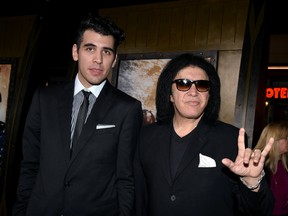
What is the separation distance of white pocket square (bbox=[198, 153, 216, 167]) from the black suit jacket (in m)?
0.43

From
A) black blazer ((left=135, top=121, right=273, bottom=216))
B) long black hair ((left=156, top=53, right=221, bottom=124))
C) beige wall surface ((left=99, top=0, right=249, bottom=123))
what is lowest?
black blazer ((left=135, top=121, right=273, bottom=216))

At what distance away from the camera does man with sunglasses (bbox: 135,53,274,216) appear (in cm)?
160

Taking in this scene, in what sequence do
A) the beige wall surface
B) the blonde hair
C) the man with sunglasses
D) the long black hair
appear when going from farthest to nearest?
the blonde hair
the beige wall surface
the long black hair
the man with sunglasses

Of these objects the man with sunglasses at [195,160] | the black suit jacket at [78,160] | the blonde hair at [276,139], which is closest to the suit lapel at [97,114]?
the black suit jacket at [78,160]

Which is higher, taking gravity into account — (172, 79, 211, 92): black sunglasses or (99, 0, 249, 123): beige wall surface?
(99, 0, 249, 123): beige wall surface

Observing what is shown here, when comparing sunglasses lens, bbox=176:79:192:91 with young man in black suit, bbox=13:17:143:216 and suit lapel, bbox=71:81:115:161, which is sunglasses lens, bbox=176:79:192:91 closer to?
young man in black suit, bbox=13:17:143:216

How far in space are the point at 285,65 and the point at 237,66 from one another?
4.27 meters

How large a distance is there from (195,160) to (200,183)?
0.14 m

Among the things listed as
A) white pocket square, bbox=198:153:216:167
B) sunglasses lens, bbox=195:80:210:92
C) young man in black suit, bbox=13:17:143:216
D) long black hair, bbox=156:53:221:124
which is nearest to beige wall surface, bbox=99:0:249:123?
long black hair, bbox=156:53:221:124

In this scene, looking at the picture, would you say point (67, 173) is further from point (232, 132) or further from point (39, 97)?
point (232, 132)

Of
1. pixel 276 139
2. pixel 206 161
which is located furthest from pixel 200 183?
pixel 276 139

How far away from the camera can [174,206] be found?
5.79 ft

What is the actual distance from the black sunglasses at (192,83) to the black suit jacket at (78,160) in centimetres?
32

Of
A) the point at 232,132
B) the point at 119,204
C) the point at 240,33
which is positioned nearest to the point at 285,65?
the point at 240,33
